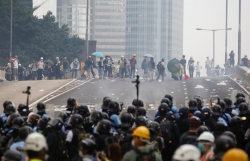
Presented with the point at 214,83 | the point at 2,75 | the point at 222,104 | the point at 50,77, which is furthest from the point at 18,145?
the point at 2,75

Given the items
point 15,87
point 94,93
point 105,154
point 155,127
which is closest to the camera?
point 105,154

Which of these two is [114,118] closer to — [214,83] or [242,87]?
[242,87]

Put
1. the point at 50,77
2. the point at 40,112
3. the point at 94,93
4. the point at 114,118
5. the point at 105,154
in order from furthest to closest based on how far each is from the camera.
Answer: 1. the point at 50,77
2. the point at 94,93
3. the point at 40,112
4. the point at 114,118
5. the point at 105,154

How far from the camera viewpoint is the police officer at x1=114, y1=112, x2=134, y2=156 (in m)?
13.4

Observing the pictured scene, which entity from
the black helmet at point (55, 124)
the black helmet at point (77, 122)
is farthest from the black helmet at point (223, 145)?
the black helmet at point (55, 124)

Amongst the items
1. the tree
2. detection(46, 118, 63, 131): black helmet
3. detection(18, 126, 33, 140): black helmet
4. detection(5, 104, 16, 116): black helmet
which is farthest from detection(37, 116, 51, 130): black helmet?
the tree

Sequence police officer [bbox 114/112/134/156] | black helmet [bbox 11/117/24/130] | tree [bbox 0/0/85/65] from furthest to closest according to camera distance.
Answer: tree [bbox 0/0/85/65]
black helmet [bbox 11/117/24/130]
police officer [bbox 114/112/134/156]

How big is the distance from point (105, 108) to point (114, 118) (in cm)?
265

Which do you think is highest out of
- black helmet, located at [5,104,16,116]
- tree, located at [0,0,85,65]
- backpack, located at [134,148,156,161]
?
tree, located at [0,0,85,65]

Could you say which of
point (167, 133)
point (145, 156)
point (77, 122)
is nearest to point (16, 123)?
point (77, 122)

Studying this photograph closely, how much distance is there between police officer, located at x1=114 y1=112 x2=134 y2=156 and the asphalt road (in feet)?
64.4

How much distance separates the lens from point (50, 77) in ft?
189

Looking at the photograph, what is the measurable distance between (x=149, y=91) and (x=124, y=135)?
104ft

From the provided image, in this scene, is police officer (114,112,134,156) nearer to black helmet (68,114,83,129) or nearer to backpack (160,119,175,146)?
black helmet (68,114,83,129)
